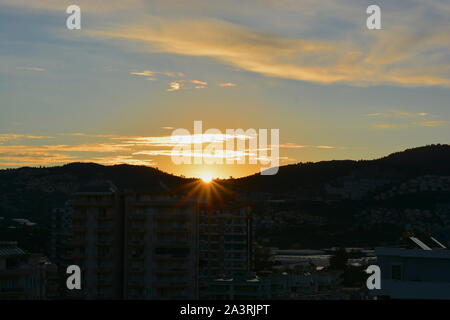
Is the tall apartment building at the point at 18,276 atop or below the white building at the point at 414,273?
below

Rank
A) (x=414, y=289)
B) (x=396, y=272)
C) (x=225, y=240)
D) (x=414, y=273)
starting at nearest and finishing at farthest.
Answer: (x=414, y=289) < (x=414, y=273) < (x=396, y=272) < (x=225, y=240)

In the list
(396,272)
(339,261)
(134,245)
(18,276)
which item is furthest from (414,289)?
Answer: (339,261)

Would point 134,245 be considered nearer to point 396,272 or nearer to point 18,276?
point 18,276

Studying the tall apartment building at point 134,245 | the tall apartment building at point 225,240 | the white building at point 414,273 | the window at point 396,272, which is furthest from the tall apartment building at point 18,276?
the tall apartment building at point 225,240

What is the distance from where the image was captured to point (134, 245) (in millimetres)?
69375

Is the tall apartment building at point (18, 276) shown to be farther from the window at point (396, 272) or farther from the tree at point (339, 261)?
the tree at point (339, 261)

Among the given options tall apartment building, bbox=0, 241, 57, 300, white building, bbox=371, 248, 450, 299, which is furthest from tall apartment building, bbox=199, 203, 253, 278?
white building, bbox=371, 248, 450, 299

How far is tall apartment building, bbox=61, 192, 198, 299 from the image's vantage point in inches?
2677

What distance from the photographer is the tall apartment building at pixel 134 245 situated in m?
68.0

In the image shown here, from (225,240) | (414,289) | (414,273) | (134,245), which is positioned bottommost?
(225,240)

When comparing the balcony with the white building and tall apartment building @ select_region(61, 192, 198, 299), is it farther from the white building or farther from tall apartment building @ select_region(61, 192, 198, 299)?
tall apartment building @ select_region(61, 192, 198, 299)

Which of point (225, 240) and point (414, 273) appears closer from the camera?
point (414, 273)
